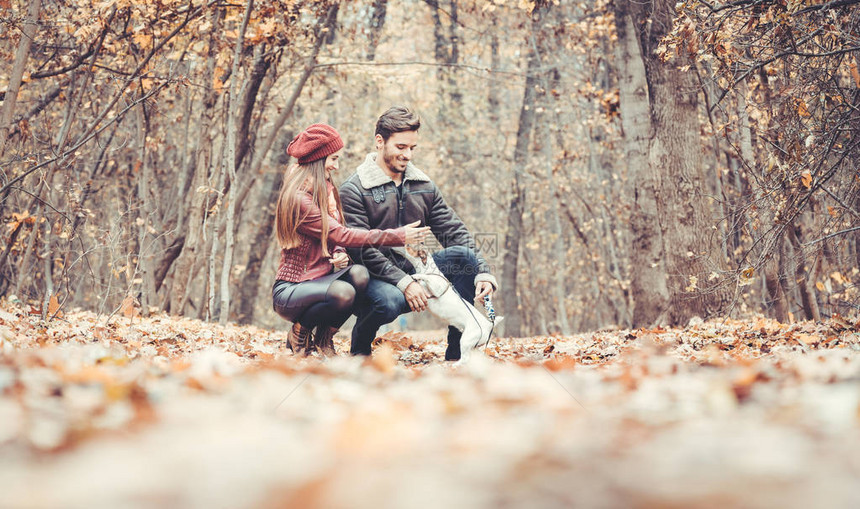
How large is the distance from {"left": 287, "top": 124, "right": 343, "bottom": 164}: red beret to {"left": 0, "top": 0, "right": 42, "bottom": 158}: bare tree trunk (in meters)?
2.74

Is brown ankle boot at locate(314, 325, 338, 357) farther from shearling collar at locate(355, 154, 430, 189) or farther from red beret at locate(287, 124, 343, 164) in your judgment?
red beret at locate(287, 124, 343, 164)

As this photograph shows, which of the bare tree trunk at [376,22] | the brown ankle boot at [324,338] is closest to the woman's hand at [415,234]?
the brown ankle boot at [324,338]

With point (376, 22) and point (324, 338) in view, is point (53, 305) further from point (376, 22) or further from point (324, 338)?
point (376, 22)

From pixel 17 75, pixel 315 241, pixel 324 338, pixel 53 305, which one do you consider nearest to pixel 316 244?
pixel 315 241

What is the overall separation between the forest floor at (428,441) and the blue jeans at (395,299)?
2.56m

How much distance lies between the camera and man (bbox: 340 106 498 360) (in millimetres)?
4977

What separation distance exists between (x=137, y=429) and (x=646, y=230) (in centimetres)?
864

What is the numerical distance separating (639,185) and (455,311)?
206 inches

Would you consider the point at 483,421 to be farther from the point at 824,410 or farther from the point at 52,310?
the point at 52,310

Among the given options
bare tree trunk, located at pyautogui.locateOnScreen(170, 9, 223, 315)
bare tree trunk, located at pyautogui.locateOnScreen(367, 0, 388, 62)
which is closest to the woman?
bare tree trunk, located at pyautogui.locateOnScreen(170, 9, 223, 315)

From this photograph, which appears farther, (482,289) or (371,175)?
A: (371,175)

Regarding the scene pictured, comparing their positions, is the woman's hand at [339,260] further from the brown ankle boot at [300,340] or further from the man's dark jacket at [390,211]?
the brown ankle boot at [300,340]

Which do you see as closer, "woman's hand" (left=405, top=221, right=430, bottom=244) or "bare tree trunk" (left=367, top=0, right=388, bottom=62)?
"woman's hand" (left=405, top=221, right=430, bottom=244)

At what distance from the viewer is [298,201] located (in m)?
4.79
